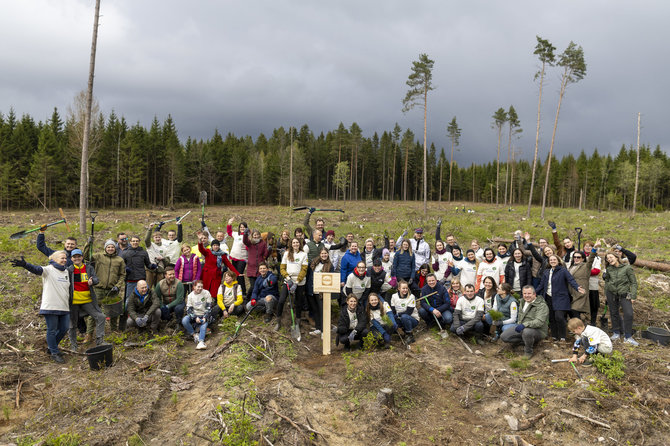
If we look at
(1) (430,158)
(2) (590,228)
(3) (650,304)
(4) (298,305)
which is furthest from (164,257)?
(1) (430,158)

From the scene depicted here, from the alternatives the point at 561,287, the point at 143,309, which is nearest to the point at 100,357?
the point at 143,309

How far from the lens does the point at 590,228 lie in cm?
2239

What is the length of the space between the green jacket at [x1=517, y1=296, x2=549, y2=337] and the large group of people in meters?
0.02

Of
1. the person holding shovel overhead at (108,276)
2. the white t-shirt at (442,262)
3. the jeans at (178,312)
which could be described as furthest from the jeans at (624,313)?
the person holding shovel overhead at (108,276)

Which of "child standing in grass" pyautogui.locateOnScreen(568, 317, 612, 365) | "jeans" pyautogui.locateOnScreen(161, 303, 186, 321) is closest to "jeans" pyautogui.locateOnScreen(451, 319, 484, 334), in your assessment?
"child standing in grass" pyautogui.locateOnScreen(568, 317, 612, 365)

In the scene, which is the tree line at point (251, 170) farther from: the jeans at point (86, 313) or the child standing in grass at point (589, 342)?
the child standing in grass at point (589, 342)

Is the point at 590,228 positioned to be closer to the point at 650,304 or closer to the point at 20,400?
the point at 650,304

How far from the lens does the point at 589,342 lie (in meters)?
6.36

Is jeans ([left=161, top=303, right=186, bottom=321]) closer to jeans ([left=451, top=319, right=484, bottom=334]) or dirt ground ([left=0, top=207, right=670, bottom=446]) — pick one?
dirt ground ([left=0, top=207, right=670, bottom=446])

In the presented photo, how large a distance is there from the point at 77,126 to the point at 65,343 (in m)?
30.8

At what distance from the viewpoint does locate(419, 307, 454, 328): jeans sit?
8273 millimetres

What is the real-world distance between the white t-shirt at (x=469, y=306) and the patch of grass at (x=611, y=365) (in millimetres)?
2279

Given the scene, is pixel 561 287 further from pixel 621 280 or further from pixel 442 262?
pixel 442 262

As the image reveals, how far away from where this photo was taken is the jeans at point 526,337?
7094mm
